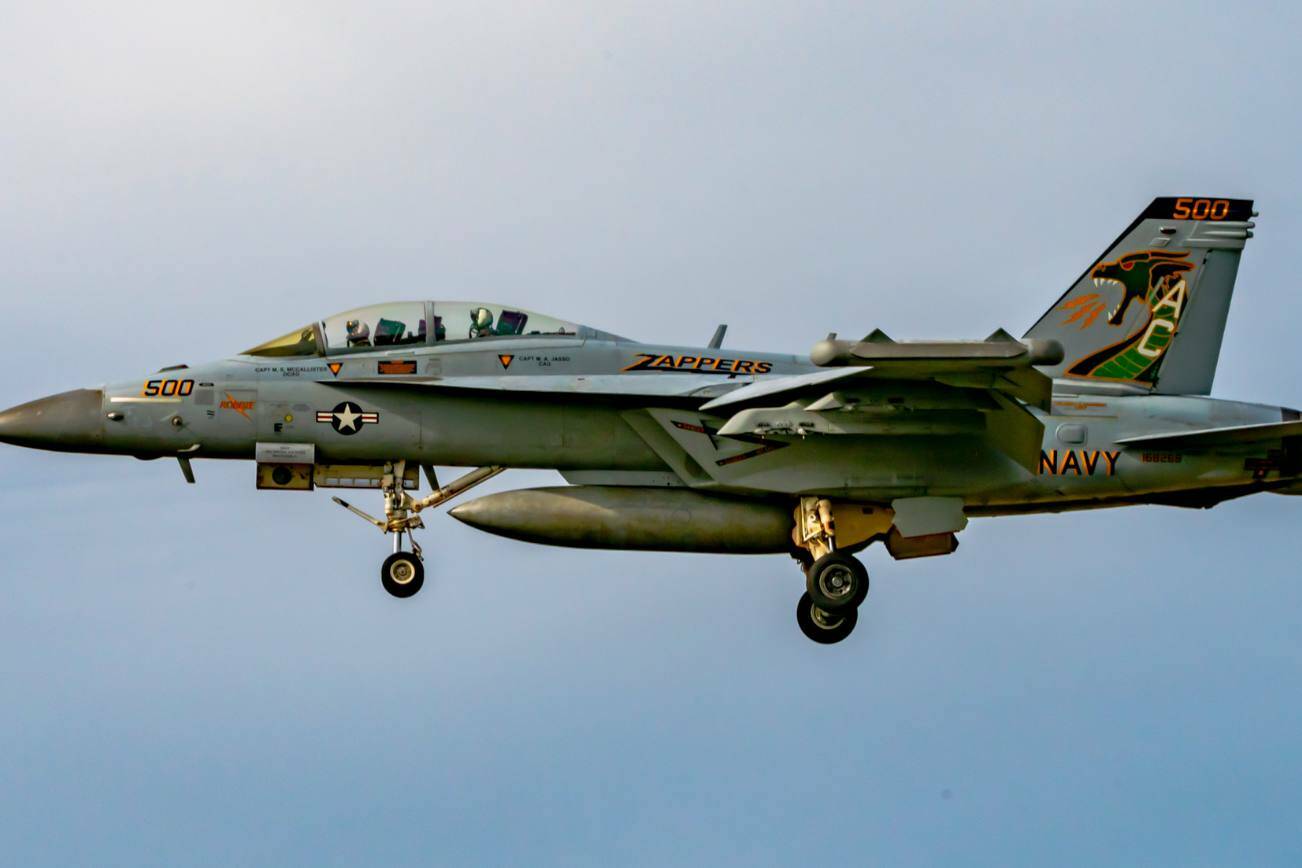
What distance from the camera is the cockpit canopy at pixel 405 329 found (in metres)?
19.2

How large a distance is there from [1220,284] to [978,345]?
619 centimetres

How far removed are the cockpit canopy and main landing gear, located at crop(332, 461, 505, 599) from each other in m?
1.35

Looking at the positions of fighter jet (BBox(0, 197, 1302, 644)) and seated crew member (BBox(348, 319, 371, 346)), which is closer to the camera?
fighter jet (BBox(0, 197, 1302, 644))

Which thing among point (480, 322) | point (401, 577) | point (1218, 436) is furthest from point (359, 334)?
point (1218, 436)

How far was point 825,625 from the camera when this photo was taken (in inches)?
766

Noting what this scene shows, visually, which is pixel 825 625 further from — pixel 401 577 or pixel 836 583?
pixel 401 577

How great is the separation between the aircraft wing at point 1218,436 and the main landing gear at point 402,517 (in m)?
6.97

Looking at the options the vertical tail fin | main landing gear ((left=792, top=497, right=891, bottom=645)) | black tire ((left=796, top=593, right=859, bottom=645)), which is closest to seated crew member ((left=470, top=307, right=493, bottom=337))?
main landing gear ((left=792, top=497, right=891, bottom=645))

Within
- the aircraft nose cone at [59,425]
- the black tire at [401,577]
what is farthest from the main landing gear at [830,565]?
the aircraft nose cone at [59,425]

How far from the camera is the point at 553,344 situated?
63.0ft

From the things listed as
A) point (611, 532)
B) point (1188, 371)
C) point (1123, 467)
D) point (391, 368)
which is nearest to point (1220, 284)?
point (1188, 371)

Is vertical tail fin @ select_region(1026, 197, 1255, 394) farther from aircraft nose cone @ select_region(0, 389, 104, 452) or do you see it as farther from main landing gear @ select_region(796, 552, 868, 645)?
aircraft nose cone @ select_region(0, 389, 104, 452)

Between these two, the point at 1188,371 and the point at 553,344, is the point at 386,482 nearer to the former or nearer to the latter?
the point at 553,344

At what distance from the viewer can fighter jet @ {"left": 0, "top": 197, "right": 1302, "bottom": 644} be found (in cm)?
1872
